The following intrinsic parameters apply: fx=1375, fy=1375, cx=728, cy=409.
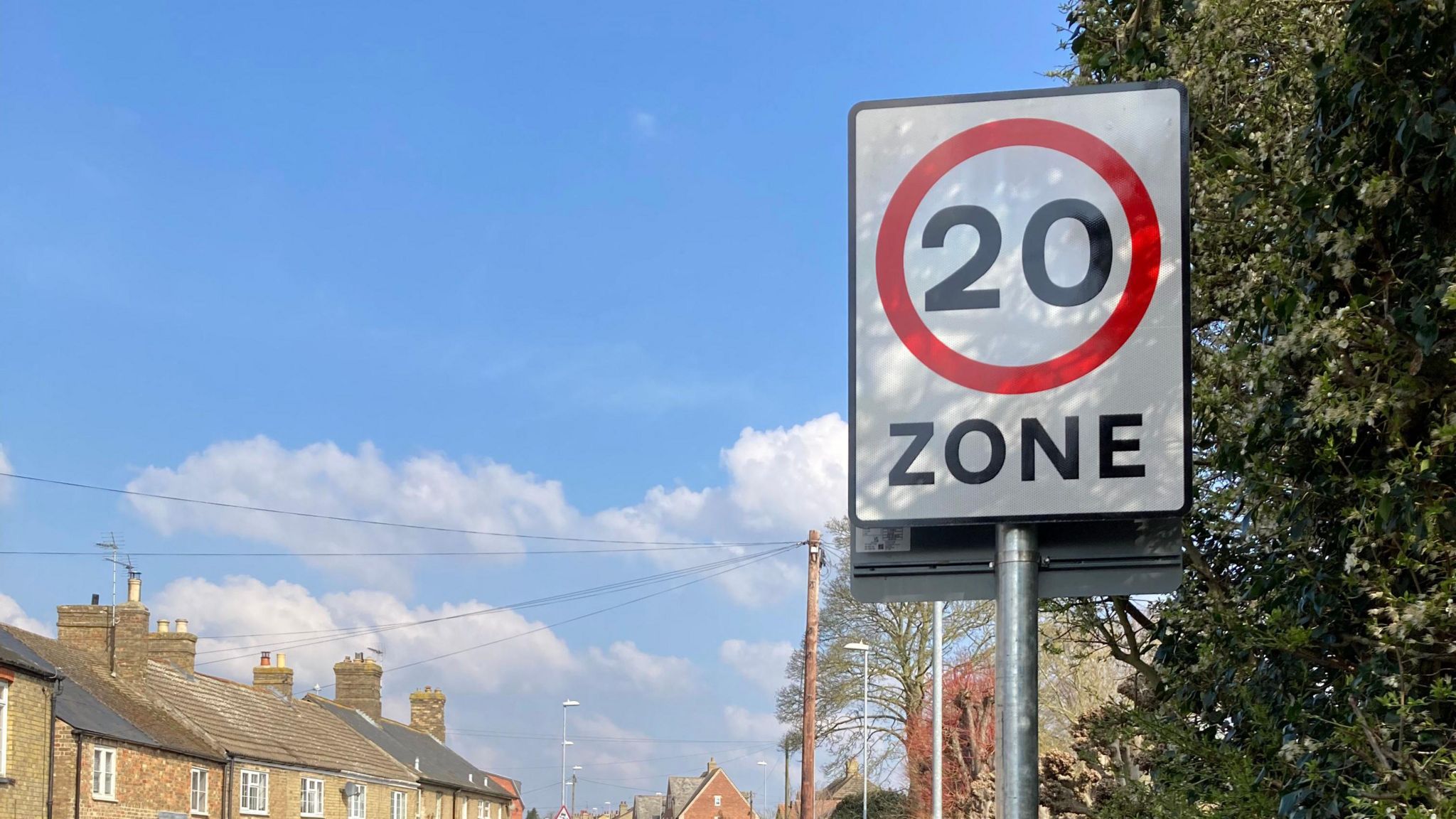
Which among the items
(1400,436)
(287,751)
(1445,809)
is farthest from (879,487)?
(287,751)

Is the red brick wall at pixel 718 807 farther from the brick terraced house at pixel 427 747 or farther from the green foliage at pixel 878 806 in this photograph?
the green foliage at pixel 878 806

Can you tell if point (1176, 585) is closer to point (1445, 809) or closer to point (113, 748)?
point (1445, 809)

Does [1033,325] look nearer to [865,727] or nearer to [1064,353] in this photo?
[1064,353]

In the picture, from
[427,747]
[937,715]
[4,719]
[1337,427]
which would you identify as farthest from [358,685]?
[1337,427]

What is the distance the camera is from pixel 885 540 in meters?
2.50

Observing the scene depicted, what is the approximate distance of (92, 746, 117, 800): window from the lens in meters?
30.2

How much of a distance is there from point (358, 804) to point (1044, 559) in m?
45.4

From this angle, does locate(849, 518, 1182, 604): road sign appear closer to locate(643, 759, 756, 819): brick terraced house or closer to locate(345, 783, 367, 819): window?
locate(345, 783, 367, 819): window

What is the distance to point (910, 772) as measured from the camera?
3528cm

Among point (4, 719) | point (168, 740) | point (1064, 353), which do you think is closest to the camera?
point (1064, 353)

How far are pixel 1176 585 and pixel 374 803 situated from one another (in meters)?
46.8

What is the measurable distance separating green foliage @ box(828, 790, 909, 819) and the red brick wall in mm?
50912

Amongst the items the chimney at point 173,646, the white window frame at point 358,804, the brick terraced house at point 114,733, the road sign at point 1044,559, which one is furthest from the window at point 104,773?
the road sign at point 1044,559

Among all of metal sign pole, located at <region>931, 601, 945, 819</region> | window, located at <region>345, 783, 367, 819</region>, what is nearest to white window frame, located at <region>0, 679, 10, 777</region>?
window, located at <region>345, 783, 367, 819</region>
